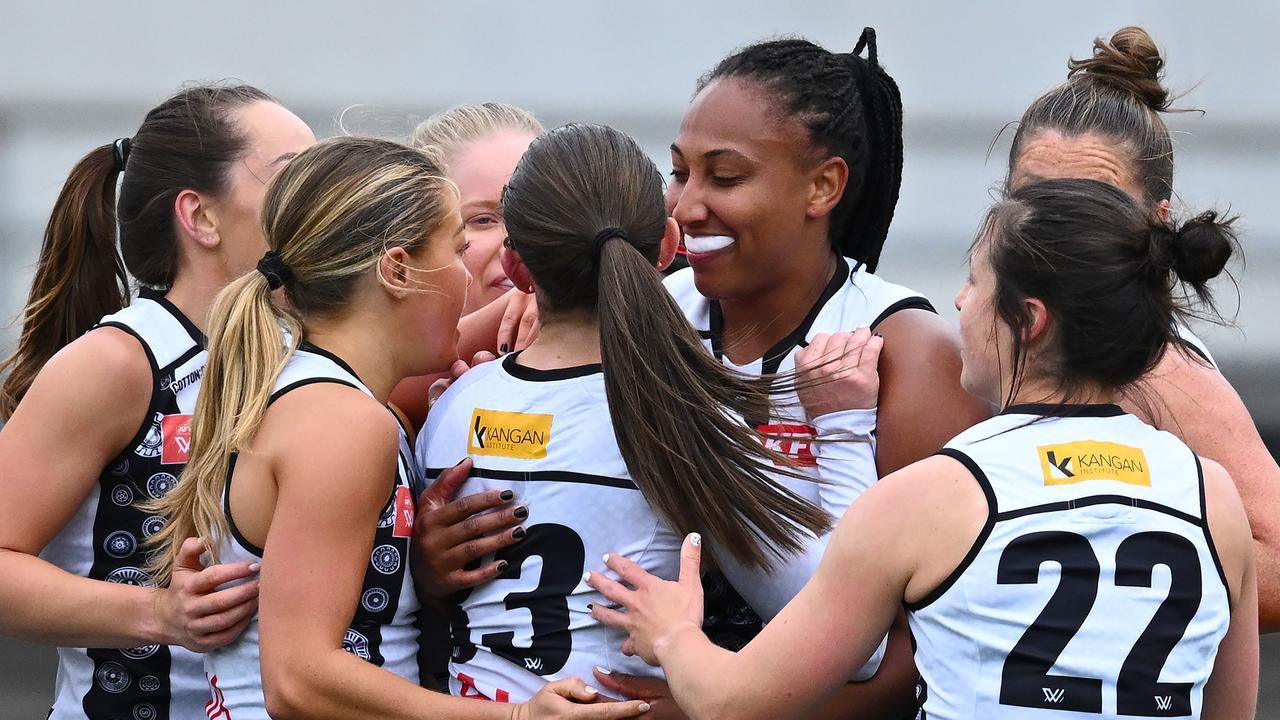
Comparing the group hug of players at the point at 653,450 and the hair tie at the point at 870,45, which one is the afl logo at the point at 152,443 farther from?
the hair tie at the point at 870,45

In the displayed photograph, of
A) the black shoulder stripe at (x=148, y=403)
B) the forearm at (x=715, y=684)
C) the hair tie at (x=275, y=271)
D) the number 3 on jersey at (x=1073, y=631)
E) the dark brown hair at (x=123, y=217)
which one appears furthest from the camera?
the dark brown hair at (x=123, y=217)

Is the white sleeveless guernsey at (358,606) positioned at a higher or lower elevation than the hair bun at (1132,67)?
lower

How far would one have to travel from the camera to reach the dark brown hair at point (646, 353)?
176 centimetres

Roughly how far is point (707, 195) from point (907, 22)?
103 inches

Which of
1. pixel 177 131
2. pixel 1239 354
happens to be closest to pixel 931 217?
pixel 1239 354

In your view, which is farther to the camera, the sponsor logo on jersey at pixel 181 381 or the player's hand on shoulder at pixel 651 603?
the sponsor logo on jersey at pixel 181 381

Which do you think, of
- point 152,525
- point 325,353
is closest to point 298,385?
point 325,353

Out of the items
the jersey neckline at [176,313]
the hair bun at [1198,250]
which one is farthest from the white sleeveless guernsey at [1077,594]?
the jersey neckline at [176,313]

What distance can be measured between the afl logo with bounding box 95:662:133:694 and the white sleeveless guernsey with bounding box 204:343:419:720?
0.75 ft

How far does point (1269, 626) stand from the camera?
196cm

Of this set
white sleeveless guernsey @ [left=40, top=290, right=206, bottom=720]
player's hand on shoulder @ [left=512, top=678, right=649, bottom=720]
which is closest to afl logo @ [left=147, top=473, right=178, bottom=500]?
white sleeveless guernsey @ [left=40, top=290, right=206, bottom=720]

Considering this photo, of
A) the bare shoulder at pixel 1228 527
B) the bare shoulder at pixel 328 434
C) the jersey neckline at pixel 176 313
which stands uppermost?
the bare shoulder at pixel 1228 527

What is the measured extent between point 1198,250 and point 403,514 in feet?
3.62

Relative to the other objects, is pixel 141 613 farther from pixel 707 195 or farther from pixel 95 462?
pixel 707 195
